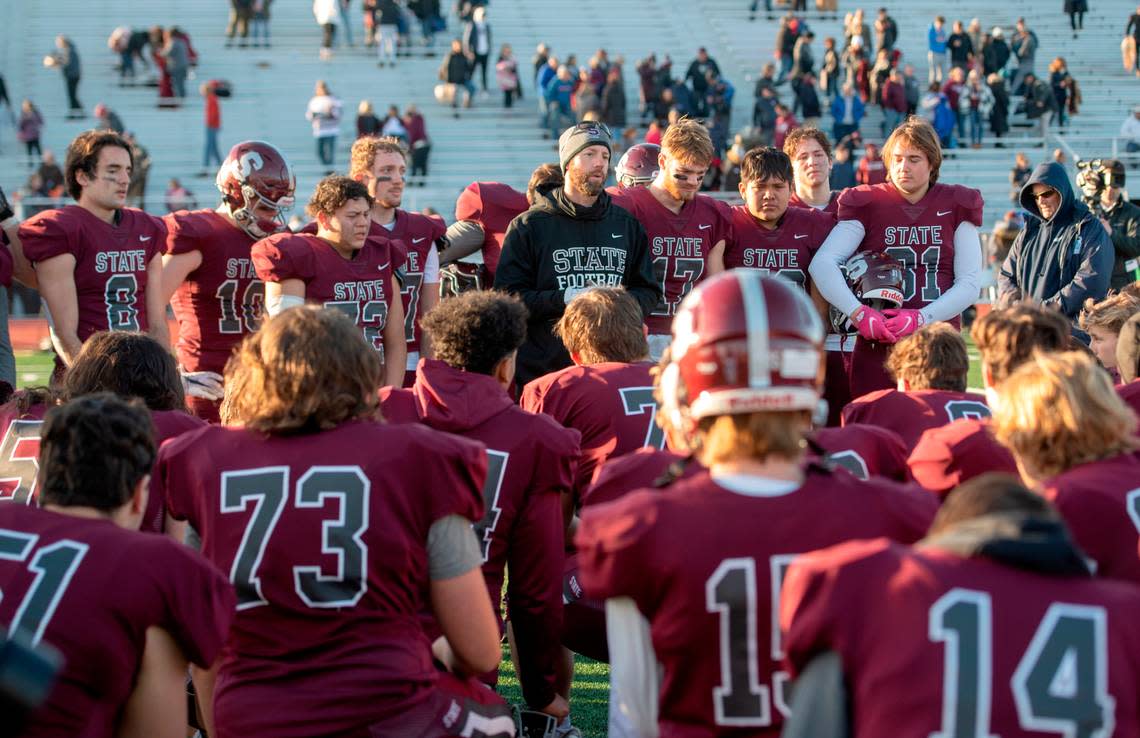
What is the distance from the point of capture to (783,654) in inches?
96.9

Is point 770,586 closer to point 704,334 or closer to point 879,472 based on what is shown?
point 704,334

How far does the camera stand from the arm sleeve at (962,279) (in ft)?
20.7

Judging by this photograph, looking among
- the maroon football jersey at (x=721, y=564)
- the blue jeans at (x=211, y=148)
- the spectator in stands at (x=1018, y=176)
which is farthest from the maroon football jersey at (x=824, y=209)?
the blue jeans at (x=211, y=148)

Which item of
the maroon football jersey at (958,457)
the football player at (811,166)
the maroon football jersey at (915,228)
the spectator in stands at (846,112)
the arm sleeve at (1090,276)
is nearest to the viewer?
the maroon football jersey at (958,457)

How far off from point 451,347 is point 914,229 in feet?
9.98

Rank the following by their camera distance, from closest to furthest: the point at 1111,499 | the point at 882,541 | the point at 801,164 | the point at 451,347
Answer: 1. the point at 882,541
2. the point at 1111,499
3. the point at 451,347
4. the point at 801,164

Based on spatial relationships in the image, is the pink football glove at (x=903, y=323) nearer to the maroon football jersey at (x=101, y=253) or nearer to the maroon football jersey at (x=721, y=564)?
the maroon football jersey at (x=101, y=253)

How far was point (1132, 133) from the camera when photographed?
23.7 metres

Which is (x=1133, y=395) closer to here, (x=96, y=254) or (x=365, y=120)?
(x=96, y=254)

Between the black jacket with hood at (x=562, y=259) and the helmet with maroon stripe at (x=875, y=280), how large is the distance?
91 cm

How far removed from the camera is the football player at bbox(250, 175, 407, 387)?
575cm

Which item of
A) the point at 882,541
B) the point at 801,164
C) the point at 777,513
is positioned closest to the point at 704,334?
the point at 777,513

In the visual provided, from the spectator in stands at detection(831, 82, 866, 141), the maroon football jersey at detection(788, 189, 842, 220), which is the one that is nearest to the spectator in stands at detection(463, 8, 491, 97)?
the spectator in stands at detection(831, 82, 866, 141)

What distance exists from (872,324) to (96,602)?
418 centimetres
